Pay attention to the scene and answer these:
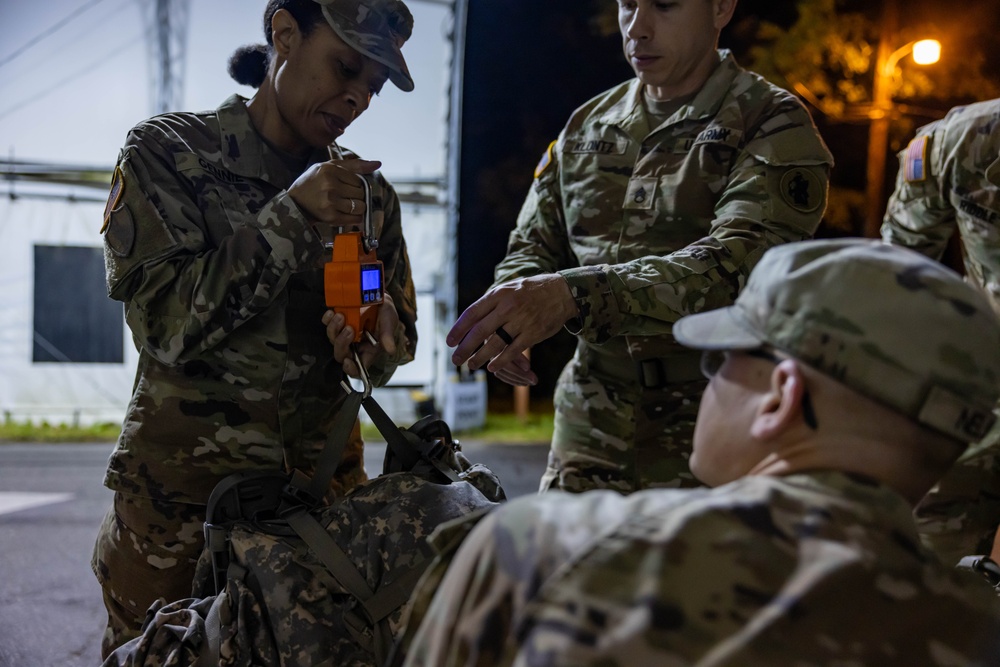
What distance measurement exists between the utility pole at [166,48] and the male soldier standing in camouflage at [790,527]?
4710 millimetres

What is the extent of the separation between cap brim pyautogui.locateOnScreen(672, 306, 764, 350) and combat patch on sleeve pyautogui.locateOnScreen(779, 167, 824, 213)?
75cm

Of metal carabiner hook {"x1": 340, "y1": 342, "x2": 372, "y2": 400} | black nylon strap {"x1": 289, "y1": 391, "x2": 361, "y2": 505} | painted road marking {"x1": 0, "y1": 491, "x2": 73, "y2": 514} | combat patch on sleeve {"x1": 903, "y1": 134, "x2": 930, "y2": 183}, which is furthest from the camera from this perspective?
painted road marking {"x1": 0, "y1": 491, "x2": 73, "y2": 514}

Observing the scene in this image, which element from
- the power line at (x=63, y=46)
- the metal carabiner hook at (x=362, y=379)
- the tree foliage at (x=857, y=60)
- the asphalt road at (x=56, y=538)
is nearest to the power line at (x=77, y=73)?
the power line at (x=63, y=46)

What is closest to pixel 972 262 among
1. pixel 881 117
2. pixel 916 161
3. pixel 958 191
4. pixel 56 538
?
pixel 958 191

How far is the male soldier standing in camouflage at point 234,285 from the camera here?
1485 millimetres

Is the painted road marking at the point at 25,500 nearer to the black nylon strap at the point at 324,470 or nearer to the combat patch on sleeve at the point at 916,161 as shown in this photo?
the black nylon strap at the point at 324,470

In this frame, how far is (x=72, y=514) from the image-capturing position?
13.7 feet

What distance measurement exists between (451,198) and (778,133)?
12.7ft

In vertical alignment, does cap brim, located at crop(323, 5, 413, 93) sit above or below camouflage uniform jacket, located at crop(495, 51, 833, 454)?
above

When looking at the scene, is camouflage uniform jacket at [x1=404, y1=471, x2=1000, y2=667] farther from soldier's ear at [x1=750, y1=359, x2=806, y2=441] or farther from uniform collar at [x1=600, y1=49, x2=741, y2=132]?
uniform collar at [x1=600, y1=49, x2=741, y2=132]

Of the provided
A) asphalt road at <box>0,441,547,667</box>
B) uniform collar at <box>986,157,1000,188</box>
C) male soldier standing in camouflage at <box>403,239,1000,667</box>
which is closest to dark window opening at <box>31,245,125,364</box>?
asphalt road at <box>0,441,547,667</box>

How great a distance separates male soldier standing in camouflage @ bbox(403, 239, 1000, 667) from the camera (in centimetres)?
68

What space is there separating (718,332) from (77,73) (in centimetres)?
511

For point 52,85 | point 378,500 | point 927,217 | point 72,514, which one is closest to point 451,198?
point 52,85
